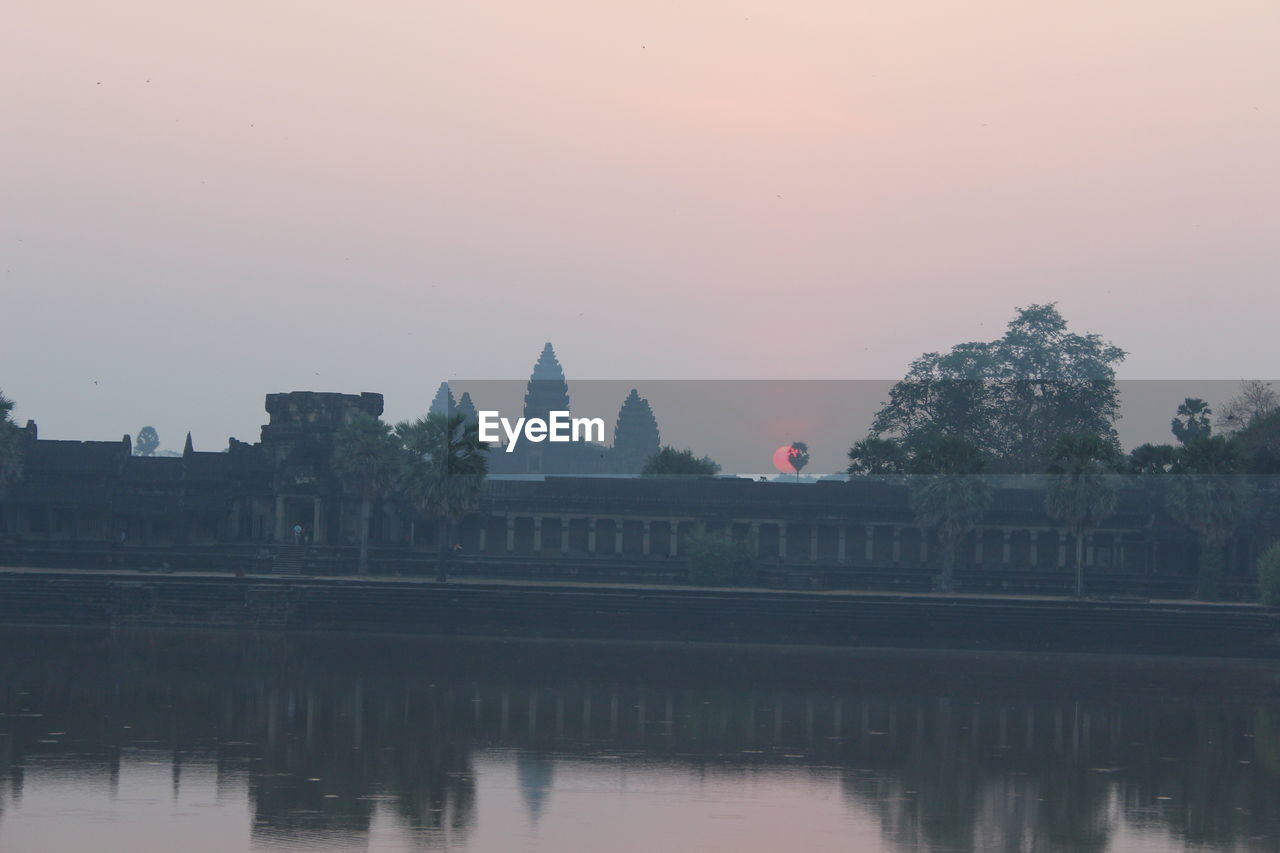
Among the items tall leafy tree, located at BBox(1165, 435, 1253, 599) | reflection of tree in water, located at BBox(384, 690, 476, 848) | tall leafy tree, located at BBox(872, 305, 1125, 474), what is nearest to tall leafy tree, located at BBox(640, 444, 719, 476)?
tall leafy tree, located at BBox(872, 305, 1125, 474)

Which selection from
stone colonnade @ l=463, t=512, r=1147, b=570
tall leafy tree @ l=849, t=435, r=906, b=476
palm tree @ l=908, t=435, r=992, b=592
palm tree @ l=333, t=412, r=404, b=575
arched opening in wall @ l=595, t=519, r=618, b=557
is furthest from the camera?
tall leafy tree @ l=849, t=435, r=906, b=476

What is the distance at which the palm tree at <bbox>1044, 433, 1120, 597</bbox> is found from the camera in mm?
63000

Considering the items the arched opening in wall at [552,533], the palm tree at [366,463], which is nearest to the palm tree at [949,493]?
the arched opening in wall at [552,533]

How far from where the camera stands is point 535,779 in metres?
25.9

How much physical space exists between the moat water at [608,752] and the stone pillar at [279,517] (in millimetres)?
25241

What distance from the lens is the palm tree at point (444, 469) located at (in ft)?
209

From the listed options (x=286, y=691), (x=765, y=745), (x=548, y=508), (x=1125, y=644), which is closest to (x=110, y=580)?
(x=286, y=691)

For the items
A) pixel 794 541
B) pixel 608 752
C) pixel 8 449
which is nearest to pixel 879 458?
pixel 794 541

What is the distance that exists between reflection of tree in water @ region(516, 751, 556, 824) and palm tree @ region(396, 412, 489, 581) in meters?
35.0

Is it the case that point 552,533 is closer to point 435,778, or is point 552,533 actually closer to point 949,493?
point 949,493

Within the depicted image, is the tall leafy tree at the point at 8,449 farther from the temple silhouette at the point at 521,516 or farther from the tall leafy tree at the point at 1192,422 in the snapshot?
the tall leafy tree at the point at 1192,422

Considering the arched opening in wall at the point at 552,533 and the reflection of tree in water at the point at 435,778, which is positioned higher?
the arched opening in wall at the point at 552,533

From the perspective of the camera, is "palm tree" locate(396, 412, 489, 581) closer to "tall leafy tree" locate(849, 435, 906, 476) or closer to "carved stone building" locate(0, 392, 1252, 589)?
"carved stone building" locate(0, 392, 1252, 589)

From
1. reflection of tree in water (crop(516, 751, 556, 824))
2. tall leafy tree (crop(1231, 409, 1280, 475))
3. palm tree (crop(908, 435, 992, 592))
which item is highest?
tall leafy tree (crop(1231, 409, 1280, 475))
